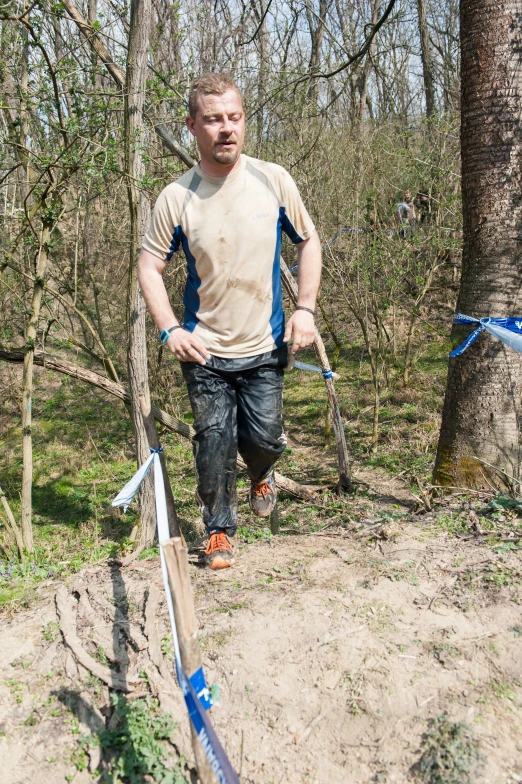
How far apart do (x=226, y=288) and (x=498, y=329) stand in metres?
1.73

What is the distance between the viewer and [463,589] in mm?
3084

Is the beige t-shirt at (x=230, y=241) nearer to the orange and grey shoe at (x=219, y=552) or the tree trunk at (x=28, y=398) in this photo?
the orange and grey shoe at (x=219, y=552)

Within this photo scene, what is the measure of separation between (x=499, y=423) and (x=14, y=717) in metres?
3.12

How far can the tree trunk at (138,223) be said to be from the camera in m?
4.28

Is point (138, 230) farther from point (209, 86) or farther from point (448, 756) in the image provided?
point (448, 756)

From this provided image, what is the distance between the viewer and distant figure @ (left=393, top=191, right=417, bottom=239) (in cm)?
818

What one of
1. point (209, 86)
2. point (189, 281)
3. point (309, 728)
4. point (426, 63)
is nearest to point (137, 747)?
point (309, 728)

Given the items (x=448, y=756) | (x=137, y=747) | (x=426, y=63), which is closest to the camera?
(x=448, y=756)

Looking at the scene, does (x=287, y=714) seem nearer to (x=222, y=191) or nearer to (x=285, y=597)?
(x=285, y=597)

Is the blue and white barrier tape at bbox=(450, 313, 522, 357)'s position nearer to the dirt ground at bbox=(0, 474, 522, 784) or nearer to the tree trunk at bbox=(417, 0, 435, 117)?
the dirt ground at bbox=(0, 474, 522, 784)

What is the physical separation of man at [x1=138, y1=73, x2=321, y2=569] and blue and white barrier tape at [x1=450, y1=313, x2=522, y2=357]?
1163 millimetres

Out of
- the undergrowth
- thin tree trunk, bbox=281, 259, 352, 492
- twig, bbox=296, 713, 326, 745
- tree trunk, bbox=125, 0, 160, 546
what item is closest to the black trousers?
tree trunk, bbox=125, 0, 160, 546

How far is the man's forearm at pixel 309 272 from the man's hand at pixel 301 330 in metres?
0.11

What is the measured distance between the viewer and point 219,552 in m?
3.56
